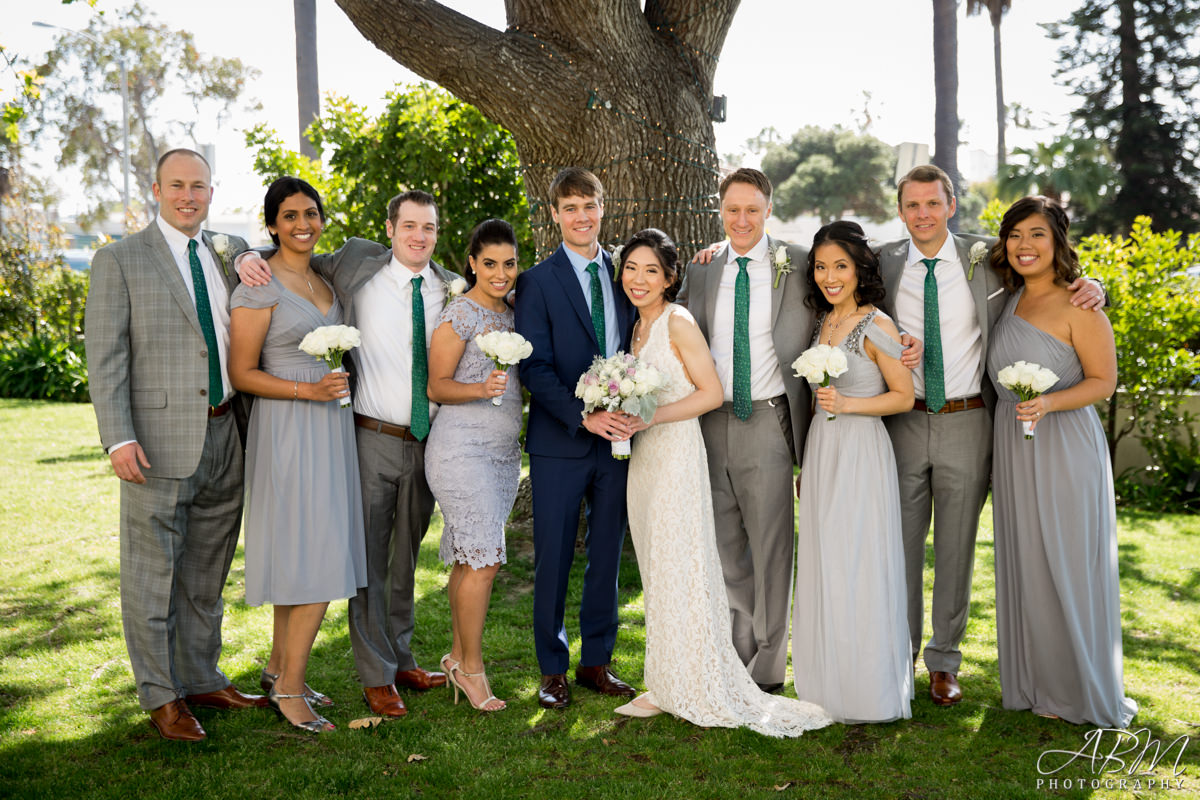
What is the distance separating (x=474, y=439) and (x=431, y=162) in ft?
21.9

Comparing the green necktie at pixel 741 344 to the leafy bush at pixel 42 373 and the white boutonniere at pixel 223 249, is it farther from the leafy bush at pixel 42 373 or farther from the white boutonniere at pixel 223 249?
the leafy bush at pixel 42 373

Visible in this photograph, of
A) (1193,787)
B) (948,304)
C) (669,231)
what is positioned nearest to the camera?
(1193,787)

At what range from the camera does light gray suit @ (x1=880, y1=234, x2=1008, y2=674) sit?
15.3 feet

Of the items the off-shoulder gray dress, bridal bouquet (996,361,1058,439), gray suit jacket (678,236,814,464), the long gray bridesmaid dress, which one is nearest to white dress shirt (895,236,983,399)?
the long gray bridesmaid dress

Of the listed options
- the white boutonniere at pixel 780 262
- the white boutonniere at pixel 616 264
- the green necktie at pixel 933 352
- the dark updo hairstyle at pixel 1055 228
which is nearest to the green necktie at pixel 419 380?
the white boutonniere at pixel 616 264

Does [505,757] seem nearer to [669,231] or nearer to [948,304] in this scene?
[948,304]

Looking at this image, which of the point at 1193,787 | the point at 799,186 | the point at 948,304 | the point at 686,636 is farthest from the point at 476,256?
the point at 799,186

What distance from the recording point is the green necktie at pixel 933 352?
4.60 meters

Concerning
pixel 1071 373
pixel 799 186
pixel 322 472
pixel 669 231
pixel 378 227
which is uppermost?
pixel 799 186

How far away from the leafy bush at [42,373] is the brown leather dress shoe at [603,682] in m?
15.7

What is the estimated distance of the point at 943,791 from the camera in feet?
12.2

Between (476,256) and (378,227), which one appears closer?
(476,256)

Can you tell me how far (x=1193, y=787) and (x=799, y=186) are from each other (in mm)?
41251

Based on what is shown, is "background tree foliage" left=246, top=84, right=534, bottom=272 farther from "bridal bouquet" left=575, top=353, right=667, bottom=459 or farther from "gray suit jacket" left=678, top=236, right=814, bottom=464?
"bridal bouquet" left=575, top=353, right=667, bottom=459
